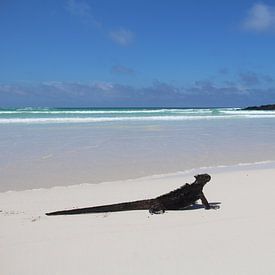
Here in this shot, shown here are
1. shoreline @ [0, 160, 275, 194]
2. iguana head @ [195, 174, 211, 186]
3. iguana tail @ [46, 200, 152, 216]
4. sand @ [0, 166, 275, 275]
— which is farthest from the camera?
shoreline @ [0, 160, 275, 194]

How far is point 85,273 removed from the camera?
3334 millimetres

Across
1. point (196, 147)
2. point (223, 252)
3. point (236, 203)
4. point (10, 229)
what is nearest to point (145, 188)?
point (236, 203)

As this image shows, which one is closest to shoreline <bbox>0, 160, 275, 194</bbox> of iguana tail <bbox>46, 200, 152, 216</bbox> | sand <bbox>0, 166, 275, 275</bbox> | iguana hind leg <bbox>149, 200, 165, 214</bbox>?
sand <bbox>0, 166, 275, 275</bbox>

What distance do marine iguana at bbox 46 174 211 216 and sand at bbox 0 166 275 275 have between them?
12 cm

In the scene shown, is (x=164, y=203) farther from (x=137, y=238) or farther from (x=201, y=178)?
(x=137, y=238)

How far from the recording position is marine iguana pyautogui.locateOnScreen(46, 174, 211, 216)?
5.26 meters

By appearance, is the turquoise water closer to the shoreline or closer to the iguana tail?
the shoreline

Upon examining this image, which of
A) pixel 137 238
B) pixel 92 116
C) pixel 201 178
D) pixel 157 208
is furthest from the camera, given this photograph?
pixel 92 116

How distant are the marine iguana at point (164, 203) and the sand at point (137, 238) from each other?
0.40 feet

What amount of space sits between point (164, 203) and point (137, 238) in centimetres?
129

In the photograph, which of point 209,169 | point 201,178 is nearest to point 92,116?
point 209,169

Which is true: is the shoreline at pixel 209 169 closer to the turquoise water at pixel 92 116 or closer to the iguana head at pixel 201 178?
the iguana head at pixel 201 178

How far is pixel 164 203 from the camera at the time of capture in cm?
538

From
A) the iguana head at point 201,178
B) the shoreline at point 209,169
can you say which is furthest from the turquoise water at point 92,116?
the iguana head at point 201,178
